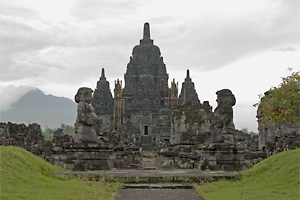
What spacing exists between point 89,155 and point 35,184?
3.75m

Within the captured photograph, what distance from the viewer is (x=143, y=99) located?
61.0 meters

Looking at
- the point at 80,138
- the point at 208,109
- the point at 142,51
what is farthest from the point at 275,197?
the point at 142,51

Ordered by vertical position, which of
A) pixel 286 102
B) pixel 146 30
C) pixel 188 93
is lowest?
pixel 286 102

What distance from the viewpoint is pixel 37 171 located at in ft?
31.5

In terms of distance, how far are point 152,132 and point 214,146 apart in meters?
47.0

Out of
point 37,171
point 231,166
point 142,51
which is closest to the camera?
point 37,171

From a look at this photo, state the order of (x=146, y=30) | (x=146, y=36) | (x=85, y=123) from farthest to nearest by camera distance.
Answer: (x=146, y=30) → (x=146, y=36) → (x=85, y=123)

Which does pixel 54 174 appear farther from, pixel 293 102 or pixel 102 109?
pixel 102 109

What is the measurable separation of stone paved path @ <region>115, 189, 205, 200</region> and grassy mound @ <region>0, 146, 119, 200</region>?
330 millimetres

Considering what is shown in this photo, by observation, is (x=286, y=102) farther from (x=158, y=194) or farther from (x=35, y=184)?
(x=35, y=184)

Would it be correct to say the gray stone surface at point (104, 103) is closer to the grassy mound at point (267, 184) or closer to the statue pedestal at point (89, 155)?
the statue pedestal at point (89, 155)

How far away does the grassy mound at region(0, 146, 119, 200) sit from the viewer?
7.33 m

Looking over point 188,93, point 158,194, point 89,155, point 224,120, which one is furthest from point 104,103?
point 158,194

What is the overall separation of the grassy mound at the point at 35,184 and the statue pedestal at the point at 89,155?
1584mm
